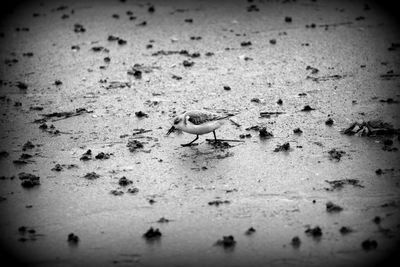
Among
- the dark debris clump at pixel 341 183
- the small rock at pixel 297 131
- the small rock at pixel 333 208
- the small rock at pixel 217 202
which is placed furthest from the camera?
the small rock at pixel 297 131

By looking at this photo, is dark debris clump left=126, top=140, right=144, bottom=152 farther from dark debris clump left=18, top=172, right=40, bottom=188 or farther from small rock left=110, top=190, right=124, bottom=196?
dark debris clump left=18, top=172, right=40, bottom=188

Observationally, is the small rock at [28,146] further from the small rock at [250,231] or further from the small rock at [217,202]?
the small rock at [250,231]

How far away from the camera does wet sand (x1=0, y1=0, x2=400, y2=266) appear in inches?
176

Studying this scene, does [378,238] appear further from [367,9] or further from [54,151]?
[367,9]

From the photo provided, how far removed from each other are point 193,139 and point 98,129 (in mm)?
1208

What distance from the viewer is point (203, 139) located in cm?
646

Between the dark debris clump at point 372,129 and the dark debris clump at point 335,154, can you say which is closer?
the dark debris clump at point 335,154

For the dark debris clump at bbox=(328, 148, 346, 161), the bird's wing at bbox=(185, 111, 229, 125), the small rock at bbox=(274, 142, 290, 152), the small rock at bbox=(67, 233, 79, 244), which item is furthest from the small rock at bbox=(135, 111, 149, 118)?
the small rock at bbox=(67, 233, 79, 244)

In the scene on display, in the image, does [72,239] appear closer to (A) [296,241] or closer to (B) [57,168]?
(B) [57,168]

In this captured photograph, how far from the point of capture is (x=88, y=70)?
842 cm

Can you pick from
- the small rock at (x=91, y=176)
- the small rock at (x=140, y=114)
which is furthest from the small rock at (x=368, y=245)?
the small rock at (x=140, y=114)

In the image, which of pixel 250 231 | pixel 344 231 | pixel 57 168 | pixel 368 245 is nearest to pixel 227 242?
pixel 250 231

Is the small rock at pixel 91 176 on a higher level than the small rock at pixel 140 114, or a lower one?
lower

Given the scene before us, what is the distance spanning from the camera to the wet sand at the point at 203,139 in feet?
14.6
